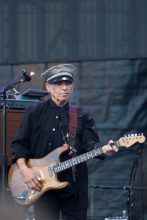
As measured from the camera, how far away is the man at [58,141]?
5.75 metres

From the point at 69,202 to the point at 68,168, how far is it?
273mm

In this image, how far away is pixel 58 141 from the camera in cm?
591

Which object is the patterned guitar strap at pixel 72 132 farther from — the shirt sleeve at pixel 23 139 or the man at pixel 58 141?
the shirt sleeve at pixel 23 139

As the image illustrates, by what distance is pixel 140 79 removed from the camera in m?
8.20

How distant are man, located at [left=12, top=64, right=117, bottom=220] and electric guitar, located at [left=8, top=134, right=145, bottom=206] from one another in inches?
1.7

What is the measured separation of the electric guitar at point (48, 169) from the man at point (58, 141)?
4 cm

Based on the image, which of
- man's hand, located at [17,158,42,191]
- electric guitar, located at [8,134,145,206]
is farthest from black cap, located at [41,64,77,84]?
man's hand, located at [17,158,42,191]

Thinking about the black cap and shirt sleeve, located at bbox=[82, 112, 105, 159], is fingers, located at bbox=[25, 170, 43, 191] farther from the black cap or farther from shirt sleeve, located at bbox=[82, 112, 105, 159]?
the black cap

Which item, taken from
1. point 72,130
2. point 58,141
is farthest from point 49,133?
point 72,130

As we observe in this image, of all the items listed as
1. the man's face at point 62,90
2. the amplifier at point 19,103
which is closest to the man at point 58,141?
the man's face at point 62,90

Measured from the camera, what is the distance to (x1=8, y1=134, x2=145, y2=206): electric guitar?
226 inches

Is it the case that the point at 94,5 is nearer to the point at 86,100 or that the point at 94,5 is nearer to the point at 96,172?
the point at 86,100

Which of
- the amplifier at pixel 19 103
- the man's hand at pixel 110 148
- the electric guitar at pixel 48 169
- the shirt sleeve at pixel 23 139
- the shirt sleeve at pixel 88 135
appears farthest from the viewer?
the amplifier at pixel 19 103

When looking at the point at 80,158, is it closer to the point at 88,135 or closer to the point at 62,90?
the point at 88,135
